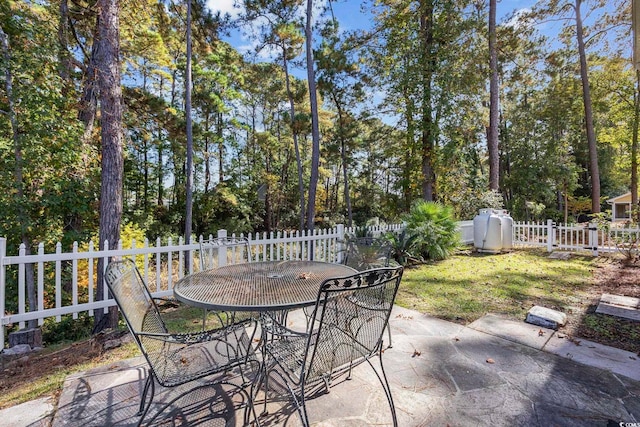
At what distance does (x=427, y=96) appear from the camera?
9.32 meters

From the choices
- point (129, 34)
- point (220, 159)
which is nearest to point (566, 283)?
point (129, 34)

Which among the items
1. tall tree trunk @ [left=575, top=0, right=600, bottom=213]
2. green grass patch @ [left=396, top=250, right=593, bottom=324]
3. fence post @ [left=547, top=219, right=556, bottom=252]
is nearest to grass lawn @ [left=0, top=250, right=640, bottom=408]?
green grass patch @ [left=396, top=250, right=593, bottom=324]

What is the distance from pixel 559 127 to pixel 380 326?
69.9ft

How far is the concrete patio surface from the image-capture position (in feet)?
5.63

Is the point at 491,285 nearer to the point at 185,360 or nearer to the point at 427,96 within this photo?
the point at 185,360

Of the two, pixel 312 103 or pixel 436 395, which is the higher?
pixel 312 103

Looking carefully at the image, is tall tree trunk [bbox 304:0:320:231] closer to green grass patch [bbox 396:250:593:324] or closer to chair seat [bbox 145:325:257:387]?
green grass patch [bbox 396:250:593:324]

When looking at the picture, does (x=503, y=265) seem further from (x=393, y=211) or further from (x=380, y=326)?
(x=393, y=211)

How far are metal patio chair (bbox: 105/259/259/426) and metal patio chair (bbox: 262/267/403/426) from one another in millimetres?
276

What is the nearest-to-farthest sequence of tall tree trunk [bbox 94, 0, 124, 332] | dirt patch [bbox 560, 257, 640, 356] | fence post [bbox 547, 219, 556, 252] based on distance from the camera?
dirt patch [bbox 560, 257, 640, 356], tall tree trunk [bbox 94, 0, 124, 332], fence post [bbox 547, 219, 556, 252]

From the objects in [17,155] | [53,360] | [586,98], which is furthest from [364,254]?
[586,98]

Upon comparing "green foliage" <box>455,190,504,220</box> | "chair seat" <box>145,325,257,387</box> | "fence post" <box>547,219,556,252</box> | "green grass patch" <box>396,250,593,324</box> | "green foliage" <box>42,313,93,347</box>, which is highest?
"green foliage" <box>455,190,504,220</box>

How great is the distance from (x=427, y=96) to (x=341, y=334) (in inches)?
364

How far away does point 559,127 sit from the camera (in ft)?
57.7
